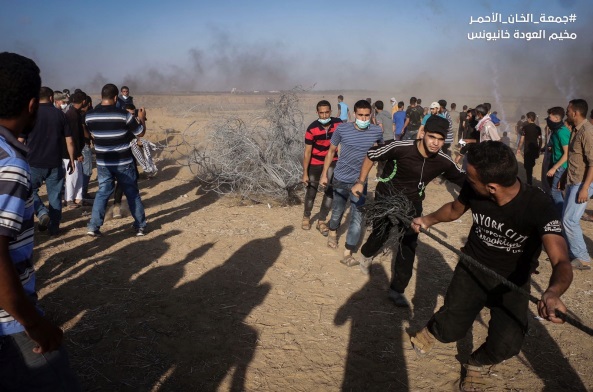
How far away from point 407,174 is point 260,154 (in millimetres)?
4535

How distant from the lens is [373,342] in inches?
145

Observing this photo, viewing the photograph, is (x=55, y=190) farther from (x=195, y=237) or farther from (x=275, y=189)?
(x=275, y=189)

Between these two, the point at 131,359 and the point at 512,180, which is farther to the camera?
the point at 131,359

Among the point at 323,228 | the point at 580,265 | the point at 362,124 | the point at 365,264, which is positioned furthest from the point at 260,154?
the point at 580,265

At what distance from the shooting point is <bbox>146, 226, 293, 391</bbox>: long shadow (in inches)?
124

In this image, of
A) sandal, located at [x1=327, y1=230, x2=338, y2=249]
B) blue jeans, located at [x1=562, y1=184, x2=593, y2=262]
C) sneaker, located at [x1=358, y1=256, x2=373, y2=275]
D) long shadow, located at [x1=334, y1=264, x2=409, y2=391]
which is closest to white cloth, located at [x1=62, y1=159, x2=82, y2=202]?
sandal, located at [x1=327, y1=230, x2=338, y2=249]

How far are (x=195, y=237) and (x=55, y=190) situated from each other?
210cm

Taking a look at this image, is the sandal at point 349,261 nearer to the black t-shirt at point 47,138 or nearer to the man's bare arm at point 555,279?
the man's bare arm at point 555,279

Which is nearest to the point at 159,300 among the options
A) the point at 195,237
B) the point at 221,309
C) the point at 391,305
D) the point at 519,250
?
the point at 221,309

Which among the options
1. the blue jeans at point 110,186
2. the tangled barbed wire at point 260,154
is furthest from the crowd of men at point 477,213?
the blue jeans at point 110,186

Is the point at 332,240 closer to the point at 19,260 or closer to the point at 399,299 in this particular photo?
the point at 399,299

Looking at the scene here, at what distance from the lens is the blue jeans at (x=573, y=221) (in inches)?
198

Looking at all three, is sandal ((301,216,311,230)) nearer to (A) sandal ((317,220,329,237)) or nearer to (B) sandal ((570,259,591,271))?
(A) sandal ((317,220,329,237))

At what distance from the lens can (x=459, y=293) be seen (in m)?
2.96
